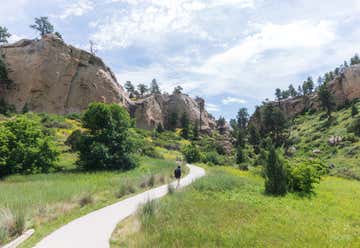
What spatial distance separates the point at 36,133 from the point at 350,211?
22799 mm

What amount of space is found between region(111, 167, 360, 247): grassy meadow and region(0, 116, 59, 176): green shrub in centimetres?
1327

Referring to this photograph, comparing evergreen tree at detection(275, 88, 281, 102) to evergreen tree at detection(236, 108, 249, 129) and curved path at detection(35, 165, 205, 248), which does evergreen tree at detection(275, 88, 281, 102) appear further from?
curved path at detection(35, 165, 205, 248)

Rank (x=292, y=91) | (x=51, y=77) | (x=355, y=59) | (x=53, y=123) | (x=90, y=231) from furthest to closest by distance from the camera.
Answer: (x=292, y=91) < (x=355, y=59) < (x=51, y=77) < (x=53, y=123) < (x=90, y=231)

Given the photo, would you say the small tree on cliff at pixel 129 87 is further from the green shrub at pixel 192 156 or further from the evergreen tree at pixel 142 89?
the green shrub at pixel 192 156

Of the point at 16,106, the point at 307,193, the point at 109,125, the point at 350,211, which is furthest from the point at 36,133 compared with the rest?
the point at 16,106

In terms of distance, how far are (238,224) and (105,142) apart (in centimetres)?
1596

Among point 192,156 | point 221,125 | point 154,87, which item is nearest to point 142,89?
point 154,87

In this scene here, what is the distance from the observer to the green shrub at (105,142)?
20312 millimetres

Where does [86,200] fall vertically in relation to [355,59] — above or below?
below

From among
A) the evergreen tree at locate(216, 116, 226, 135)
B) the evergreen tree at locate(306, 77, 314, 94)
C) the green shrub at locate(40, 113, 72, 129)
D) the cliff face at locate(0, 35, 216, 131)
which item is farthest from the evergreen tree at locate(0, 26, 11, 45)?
the evergreen tree at locate(306, 77, 314, 94)

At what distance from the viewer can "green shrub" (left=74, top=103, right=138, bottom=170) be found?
66.6 ft

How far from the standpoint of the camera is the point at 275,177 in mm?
14906

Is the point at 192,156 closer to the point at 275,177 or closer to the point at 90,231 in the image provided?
the point at 275,177

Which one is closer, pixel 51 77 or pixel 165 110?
pixel 51 77
